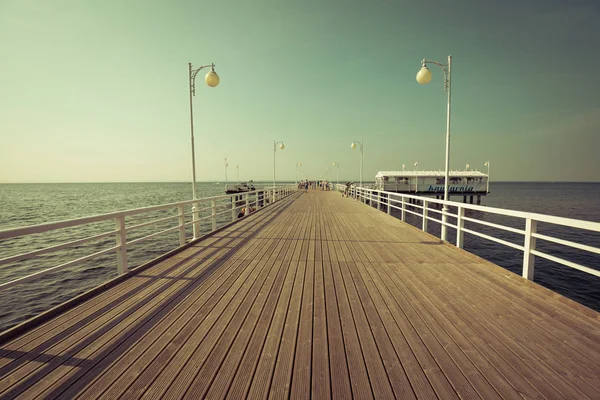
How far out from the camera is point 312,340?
240 cm

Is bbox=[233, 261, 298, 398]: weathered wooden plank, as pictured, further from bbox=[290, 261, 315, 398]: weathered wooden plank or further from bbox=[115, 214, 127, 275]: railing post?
bbox=[115, 214, 127, 275]: railing post

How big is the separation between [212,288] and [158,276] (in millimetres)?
1082

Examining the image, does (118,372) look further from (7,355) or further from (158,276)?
(158,276)

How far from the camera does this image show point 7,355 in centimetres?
218

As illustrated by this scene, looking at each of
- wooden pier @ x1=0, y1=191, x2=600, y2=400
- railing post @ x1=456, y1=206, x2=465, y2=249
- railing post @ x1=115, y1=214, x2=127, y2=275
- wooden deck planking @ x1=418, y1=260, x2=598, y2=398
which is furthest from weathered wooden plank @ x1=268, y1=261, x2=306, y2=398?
railing post @ x1=456, y1=206, x2=465, y2=249

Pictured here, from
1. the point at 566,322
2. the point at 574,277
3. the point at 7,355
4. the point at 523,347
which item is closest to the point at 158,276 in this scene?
the point at 7,355

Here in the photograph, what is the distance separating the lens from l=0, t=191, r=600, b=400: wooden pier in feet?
6.12

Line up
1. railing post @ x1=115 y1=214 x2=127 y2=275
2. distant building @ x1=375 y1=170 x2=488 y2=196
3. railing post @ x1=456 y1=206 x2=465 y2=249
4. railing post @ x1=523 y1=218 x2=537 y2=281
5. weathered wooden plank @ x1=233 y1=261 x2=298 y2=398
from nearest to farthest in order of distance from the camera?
1. weathered wooden plank @ x1=233 y1=261 x2=298 y2=398
2. railing post @ x1=523 y1=218 x2=537 y2=281
3. railing post @ x1=115 y1=214 x2=127 y2=275
4. railing post @ x1=456 y1=206 x2=465 y2=249
5. distant building @ x1=375 y1=170 x2=488 y2=196

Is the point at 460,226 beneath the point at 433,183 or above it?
beneath

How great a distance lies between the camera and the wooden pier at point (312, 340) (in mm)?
1866

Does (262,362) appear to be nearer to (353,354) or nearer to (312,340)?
(312,340)

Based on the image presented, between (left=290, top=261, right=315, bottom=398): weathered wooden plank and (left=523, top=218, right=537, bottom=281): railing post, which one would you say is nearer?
(left=290, top=261, right=315, bottom=398): weathered wooden plank

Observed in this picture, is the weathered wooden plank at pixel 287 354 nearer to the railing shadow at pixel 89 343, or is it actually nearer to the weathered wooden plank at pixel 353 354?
the weathered wooden plank at pixel 353 354

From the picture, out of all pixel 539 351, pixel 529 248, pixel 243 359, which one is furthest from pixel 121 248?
pixel 529 248
